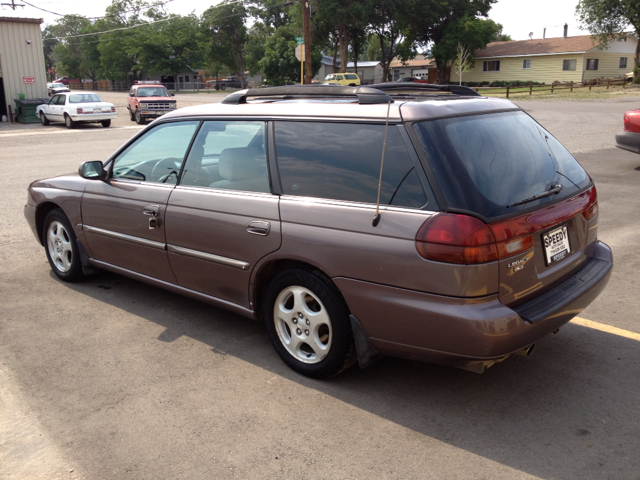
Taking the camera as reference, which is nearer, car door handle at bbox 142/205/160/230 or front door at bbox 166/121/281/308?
front door at bbox 166/121/281/308

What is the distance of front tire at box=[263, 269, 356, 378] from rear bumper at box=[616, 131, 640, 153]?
9.47m

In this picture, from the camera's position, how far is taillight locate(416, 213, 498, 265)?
2.94 m

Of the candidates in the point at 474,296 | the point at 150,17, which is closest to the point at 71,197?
the point at 474,296

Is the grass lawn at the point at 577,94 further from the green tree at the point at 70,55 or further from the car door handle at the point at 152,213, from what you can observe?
the green tree at the point at 70,55

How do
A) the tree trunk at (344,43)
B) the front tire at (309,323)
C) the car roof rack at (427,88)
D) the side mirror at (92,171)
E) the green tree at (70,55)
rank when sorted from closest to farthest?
the front tire at (309,323)
the car roof rack at (427,88)
the side mirror at (92,171)
the tree trunk at (344,43)
the green tree at (70,55)

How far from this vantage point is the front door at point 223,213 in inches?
150

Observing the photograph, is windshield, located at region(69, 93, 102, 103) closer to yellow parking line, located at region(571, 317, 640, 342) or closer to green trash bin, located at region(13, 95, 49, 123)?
green trash bin, located at region(13, 95, 49, 123)

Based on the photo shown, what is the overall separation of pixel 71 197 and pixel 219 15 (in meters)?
86.2

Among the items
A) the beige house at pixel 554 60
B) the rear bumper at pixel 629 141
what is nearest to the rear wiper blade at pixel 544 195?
the rear bumper at pixel 629 141

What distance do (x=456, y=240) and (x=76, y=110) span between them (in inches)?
986

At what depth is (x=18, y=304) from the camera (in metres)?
5.11

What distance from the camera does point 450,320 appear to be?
9.81 feet

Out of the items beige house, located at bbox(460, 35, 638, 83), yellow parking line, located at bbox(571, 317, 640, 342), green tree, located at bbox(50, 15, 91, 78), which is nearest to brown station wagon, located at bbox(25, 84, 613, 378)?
yellow parking line, located at bbox(571, 317, 640, 342)

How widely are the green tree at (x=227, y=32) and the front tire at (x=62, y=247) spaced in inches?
3217
